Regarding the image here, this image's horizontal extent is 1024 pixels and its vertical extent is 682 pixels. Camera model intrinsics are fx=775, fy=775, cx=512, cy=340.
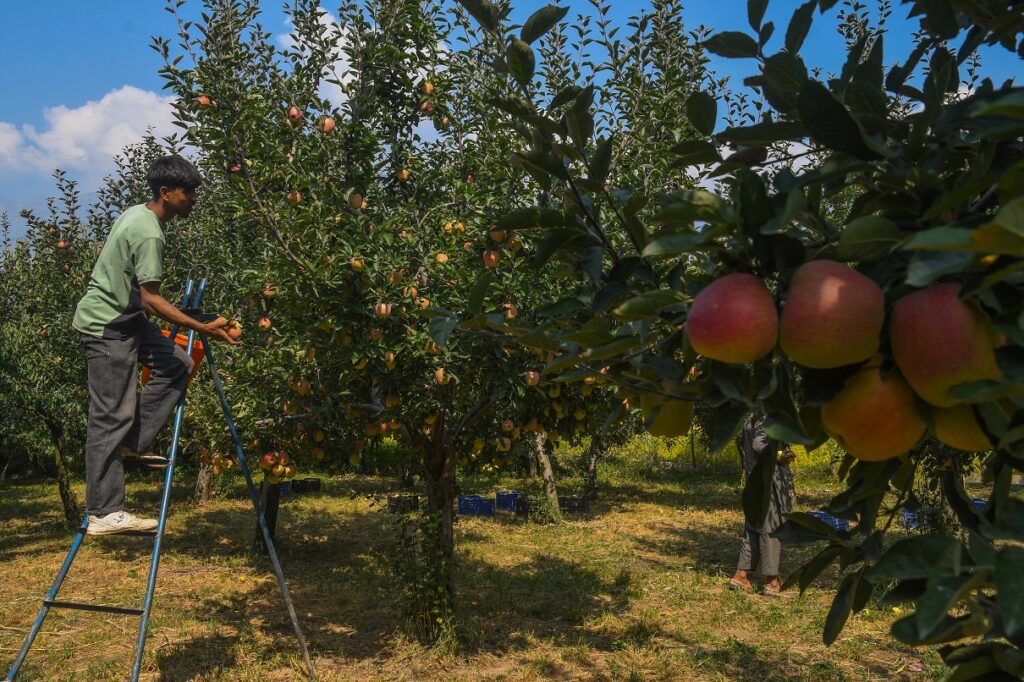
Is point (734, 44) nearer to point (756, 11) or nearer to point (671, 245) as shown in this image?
point (756, 11)

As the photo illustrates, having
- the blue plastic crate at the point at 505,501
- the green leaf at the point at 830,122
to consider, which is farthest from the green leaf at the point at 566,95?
the blue plastic crate at the point at 505,501

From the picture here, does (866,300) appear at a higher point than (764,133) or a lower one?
lower

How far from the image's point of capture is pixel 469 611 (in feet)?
21.6

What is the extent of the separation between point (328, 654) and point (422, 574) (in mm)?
895

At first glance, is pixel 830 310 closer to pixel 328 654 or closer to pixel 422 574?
→ pixel 422 574

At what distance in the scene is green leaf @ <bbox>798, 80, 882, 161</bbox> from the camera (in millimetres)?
886

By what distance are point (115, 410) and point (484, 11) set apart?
3.09 meters

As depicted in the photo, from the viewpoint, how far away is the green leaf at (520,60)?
1162 mm

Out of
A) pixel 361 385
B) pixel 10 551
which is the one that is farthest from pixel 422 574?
pixel 10 551

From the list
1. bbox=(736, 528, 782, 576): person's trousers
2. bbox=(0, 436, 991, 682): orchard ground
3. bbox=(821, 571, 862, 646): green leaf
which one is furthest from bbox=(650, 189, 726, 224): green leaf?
bbox=(736, 528, 782, 576): person's trousers

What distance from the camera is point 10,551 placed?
31.3 ft

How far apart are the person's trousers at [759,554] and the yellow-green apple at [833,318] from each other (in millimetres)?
6122

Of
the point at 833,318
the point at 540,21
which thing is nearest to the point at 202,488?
the point at 540,21

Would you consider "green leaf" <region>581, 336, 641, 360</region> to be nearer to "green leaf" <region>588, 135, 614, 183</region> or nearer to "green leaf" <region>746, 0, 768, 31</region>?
"green leaf" <region>588, 135, 614, 183</region>
